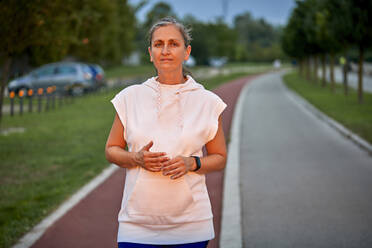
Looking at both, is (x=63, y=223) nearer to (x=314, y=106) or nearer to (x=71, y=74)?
(x=314, y=106)

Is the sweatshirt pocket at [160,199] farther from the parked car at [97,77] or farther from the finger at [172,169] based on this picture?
the parked car at [97,77]

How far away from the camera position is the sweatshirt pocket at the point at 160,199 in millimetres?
2422

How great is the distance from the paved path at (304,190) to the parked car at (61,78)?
14506 mm

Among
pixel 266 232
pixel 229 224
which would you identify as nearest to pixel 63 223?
pixel 229 224

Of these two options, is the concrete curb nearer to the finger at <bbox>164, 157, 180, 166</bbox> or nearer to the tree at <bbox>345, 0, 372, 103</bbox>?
the tree at <bbox>345, 0, 372, 103</bbox>

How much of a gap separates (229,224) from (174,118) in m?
3.46

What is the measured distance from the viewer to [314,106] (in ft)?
65.5

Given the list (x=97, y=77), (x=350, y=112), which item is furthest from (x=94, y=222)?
(x=97, y=77)

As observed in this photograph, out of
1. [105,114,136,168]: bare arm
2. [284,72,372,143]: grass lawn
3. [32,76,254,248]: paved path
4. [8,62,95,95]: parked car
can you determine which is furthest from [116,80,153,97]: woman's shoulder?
[8,62,95,95]: parked car

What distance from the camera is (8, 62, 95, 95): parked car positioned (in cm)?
2562

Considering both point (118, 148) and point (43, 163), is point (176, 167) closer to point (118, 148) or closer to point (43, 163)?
point (118, 148)

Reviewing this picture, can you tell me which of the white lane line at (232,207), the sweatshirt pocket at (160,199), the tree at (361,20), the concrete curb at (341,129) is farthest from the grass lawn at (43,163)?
the tree at (361,20)

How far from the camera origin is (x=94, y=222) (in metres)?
5.75

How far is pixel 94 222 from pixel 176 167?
3696 mm
